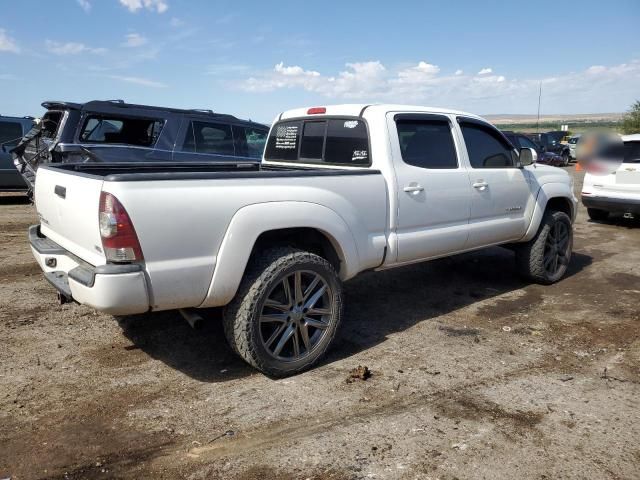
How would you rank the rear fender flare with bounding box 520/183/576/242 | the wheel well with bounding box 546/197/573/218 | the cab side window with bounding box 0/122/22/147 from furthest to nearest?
1. the cab side window with bounding box 0/122/22/147
2. the wheel well with bounding box 546/197/573/218
3. the rear fender flare with bounding box 520/183/576/242

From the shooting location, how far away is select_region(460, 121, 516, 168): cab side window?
5.04 m

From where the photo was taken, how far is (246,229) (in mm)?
3283

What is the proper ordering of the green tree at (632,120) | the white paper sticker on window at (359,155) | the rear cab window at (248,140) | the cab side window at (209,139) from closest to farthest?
the white paper sticker on window at (359,155) → the cab side window at (209,139) → the rear cab window at (248,140) → the green tree at (632,120)

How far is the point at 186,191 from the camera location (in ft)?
9.98

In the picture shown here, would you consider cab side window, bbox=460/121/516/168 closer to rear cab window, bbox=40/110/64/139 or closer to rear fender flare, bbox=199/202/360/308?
rear fender flare, bbox=199/202/360/308

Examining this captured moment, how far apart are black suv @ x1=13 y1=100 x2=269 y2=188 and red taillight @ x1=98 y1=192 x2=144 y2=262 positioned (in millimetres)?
4540

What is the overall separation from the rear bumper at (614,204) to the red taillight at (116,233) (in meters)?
9.06

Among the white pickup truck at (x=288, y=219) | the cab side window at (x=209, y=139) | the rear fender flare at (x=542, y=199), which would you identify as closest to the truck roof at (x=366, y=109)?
the white pickup truck at (x=288, y=219)

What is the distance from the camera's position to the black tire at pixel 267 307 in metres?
3.38

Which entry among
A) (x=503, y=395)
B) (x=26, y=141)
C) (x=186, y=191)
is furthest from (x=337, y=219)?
(x=26, y=141)

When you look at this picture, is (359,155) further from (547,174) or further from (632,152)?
(632,152)

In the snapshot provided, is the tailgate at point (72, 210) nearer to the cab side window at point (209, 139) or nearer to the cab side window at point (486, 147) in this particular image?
the cab side window at point (486, 147)

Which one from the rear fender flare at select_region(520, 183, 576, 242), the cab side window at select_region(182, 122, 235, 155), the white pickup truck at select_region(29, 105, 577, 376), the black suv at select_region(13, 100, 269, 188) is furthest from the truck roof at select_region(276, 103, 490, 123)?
the cab side window at select_region(182, 122, 235, 155)

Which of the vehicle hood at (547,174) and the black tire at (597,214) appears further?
the black tire at (597,214)
